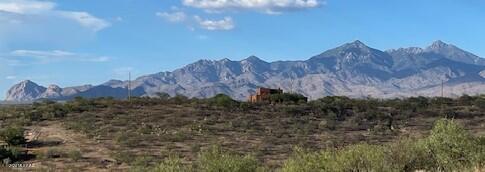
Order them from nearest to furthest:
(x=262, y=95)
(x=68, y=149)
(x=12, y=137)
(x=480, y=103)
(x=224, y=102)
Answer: (x=68, y=149)
(x=12, y=137)
(x=224, y=102)
(x=480, y=103)
(x=262, y=95)

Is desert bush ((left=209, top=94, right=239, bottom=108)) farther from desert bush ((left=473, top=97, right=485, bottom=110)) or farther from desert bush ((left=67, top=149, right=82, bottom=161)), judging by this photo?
desert bush ((left=67, top=149, right=82, bottom=161))

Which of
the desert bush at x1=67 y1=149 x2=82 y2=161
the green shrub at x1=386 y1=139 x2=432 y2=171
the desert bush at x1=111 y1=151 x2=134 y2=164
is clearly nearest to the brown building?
the desert bush at x1=111 y1=151 x2=134 y2=164

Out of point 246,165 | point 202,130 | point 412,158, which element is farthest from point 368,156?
point 202,130

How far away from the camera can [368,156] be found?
15414 mm

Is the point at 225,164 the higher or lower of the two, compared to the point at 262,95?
lower

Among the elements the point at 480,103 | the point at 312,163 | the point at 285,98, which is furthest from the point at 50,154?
the point at 480,103

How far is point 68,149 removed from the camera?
1251 inches

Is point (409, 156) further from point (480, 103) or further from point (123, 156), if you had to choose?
point (480, 103)

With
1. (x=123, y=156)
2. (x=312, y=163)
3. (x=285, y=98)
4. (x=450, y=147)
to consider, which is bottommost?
(x=123, y=156)

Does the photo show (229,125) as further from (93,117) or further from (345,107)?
(345,107)

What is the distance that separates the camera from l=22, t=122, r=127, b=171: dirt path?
27234 millimetres

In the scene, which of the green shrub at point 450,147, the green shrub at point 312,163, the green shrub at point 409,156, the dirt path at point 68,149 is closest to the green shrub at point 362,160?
the green shrub at point 312,163

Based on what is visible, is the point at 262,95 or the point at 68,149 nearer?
the point at 68,149

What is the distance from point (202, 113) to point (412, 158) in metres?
29.9
